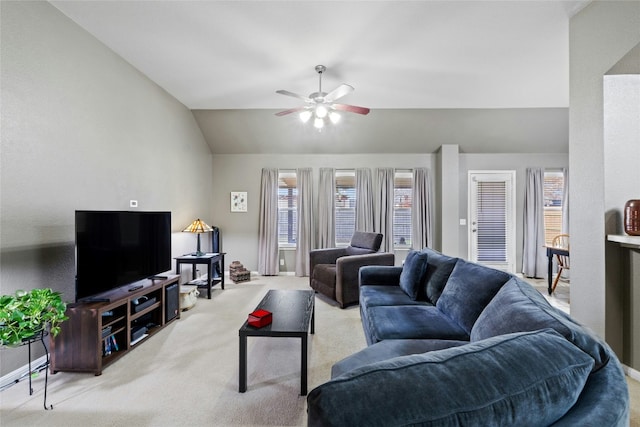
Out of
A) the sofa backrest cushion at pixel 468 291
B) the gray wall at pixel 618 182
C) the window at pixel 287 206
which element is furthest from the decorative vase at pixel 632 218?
the window at pixel 287 206

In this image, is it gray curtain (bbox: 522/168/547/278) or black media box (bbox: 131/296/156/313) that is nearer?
black media box (bbox: 131/296/156/313)

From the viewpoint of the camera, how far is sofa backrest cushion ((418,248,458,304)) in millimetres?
2438

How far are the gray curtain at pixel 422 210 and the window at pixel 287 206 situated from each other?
2.41 meters

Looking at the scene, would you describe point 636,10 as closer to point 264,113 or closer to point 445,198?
point 445,198

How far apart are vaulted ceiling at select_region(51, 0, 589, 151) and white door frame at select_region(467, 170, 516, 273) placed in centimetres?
163

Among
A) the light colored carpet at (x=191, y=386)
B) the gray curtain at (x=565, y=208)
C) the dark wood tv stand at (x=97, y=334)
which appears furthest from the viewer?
the gray curtain at (x=565, y=208)

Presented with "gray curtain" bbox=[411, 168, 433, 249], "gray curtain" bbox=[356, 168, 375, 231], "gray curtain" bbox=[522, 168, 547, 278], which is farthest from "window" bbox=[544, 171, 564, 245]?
"gray curtain" bbox=[356, 168, 375, 231]

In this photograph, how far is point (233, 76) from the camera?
3.46 metres

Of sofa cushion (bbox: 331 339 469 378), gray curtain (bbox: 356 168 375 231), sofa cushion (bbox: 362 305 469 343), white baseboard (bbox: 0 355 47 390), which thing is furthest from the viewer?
gray curtain (bbox: 356 168 375 231)

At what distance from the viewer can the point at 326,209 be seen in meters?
5.55

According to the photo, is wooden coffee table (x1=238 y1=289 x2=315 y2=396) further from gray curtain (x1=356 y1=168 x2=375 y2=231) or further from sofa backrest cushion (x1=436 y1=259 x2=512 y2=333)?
gray curtain (x1=356 y1=168 x2=375 y2=231)

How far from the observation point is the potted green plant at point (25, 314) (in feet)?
5.23

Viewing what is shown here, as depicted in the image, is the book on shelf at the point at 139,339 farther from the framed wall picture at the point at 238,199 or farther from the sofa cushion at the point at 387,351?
the framed wall picture at the point at 238,199

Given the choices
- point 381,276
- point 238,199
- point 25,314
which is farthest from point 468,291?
point 238,199
